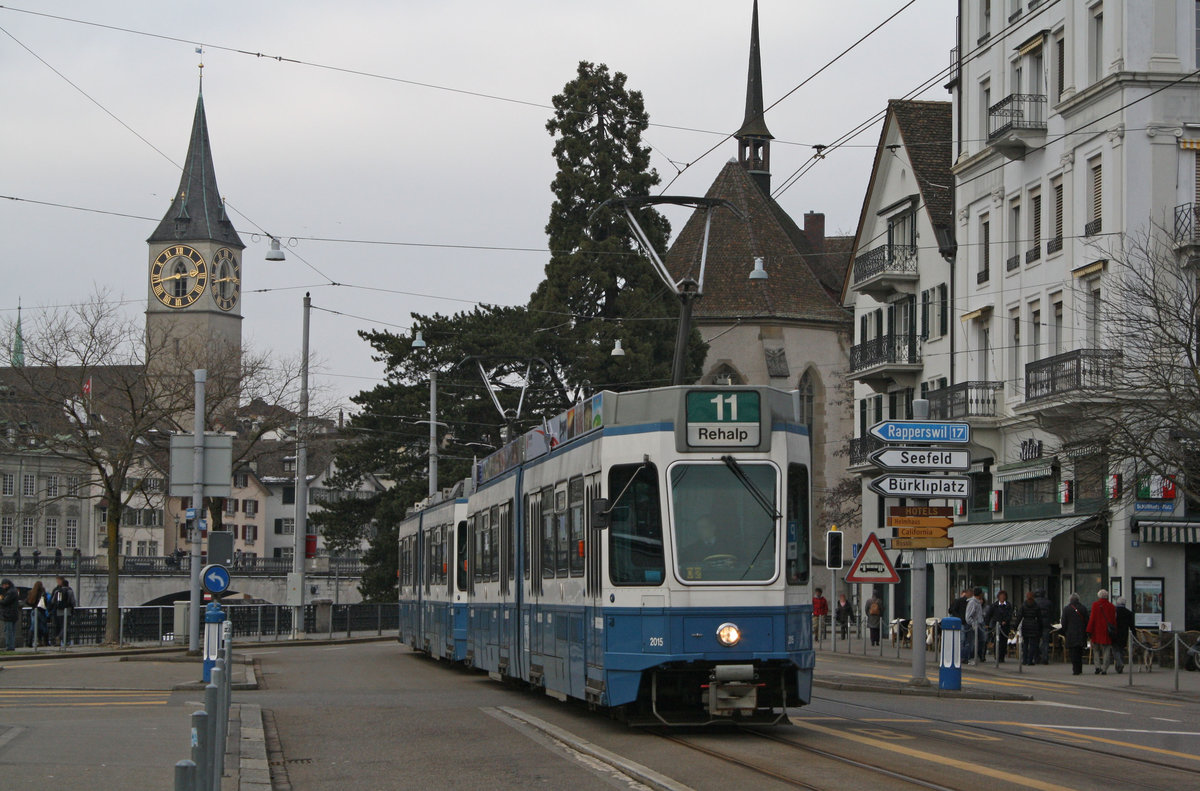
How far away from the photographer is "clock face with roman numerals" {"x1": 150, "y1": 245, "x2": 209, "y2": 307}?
533 feet

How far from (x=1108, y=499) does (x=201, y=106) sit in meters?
122

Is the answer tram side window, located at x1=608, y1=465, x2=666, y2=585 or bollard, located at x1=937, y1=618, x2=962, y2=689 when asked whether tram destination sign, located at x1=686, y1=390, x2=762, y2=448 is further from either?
bollard, located at x1=937, y1=618, x2=962, y2=689

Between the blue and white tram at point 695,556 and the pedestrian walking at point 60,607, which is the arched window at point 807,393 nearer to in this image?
the pedestrian walking at point 60,607

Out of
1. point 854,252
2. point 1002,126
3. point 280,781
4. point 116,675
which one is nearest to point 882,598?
point 854,252

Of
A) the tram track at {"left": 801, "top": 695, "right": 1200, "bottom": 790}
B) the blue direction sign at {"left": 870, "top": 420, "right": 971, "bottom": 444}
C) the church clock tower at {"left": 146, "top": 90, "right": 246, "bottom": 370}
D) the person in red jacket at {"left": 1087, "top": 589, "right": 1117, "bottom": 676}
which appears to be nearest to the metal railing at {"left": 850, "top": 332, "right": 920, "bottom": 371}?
the person in red jacket at {"left": 1087, "top": 589, "right": 1117, "bottom": 676}

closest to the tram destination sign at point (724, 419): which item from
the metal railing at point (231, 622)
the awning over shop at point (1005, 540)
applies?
the awning over shop at point (1005, 540)

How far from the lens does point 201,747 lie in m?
6.34

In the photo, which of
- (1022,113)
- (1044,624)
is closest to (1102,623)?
(1044,624)

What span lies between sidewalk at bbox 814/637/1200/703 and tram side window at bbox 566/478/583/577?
762 centimetres

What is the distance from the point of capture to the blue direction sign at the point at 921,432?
23.3 meters

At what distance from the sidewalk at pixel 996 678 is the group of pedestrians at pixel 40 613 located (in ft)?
56.1

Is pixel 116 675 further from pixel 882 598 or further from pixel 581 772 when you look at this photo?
pixel 882 598

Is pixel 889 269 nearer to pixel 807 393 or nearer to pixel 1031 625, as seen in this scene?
pixel 1031 625

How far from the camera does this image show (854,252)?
A: 58844 mm
